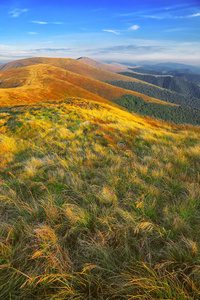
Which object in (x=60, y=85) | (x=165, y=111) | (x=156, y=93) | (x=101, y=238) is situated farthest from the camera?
(x=156, y=93)

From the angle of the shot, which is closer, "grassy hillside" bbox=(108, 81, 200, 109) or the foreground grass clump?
the foreground grass clump

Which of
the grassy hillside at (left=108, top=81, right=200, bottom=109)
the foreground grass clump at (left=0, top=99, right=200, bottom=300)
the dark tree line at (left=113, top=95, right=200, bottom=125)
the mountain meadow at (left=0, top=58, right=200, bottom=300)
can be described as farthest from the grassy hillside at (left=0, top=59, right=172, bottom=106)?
the grassy hillside at (left=108, top=81, right=200, bottom=109)

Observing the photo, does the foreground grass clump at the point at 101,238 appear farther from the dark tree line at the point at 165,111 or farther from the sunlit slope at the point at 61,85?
the dark tree line at the point at 165,111

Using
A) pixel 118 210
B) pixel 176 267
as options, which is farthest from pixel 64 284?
pixel 176 267

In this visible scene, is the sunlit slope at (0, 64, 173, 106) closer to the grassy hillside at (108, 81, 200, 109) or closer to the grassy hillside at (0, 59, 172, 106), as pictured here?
the grassy hillside at (0, 59, 172, 106)

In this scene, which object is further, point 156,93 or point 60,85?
point 156,93

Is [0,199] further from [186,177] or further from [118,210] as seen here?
[186,177]

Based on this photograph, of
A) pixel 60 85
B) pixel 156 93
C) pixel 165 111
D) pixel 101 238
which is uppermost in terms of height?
pixel 156 93

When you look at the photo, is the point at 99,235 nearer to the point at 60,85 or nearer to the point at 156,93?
the point at 60,85

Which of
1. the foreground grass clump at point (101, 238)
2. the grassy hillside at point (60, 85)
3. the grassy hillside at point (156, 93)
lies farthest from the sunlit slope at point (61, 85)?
the grassy hillside at point (156, 93)

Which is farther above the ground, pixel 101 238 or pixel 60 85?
pixel 60 85

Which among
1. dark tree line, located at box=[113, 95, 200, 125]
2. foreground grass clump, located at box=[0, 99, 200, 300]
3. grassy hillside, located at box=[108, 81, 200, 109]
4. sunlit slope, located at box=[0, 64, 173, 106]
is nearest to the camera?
foreground grass clump, located at box=[0, 99, 200, 300]

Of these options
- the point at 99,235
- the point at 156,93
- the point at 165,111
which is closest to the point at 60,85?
the point at 99,235

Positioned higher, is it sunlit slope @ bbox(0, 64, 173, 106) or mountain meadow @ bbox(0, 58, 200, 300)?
sunlit slope @ bbox(0, 64, 173, 106)
